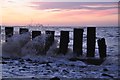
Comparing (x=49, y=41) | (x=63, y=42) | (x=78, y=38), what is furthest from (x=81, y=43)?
(x=49, y=41)

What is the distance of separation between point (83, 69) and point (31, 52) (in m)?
4.80

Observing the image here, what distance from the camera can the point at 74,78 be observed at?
815 centimetres

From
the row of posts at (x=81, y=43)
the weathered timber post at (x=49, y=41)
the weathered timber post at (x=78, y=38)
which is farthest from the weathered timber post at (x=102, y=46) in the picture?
the weathered timber post at (x=49, y=41)

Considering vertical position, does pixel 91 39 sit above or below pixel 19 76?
above

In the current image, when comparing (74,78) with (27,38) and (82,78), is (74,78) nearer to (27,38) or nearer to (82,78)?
(82,78)

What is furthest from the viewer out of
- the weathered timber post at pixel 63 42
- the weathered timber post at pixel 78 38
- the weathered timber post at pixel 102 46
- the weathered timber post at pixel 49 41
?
the weathered timber post at pixel 49 41

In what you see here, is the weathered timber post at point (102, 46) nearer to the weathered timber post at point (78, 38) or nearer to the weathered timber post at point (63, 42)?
the weathered timber post at point (78, 38)

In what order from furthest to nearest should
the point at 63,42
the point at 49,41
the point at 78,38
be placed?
the point at 49,41
the point at 63,42
the point at 78,38

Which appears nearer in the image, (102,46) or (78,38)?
(102,46)

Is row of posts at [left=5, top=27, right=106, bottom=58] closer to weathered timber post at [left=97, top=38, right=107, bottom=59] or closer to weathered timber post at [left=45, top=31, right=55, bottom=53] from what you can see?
weathered timber post at [left=97, top=38, right=107, bottom=59]

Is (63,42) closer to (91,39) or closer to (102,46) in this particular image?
(91,39)

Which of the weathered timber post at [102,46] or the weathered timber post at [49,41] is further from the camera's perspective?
the weathered timber post at [49,41]

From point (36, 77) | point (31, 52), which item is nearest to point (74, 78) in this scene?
point (36, 77)

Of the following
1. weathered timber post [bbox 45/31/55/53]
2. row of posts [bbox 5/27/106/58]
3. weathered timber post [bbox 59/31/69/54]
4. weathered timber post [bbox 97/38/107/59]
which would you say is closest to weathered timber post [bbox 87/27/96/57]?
Answer: row of posts [bbox 5/27/106/58]
